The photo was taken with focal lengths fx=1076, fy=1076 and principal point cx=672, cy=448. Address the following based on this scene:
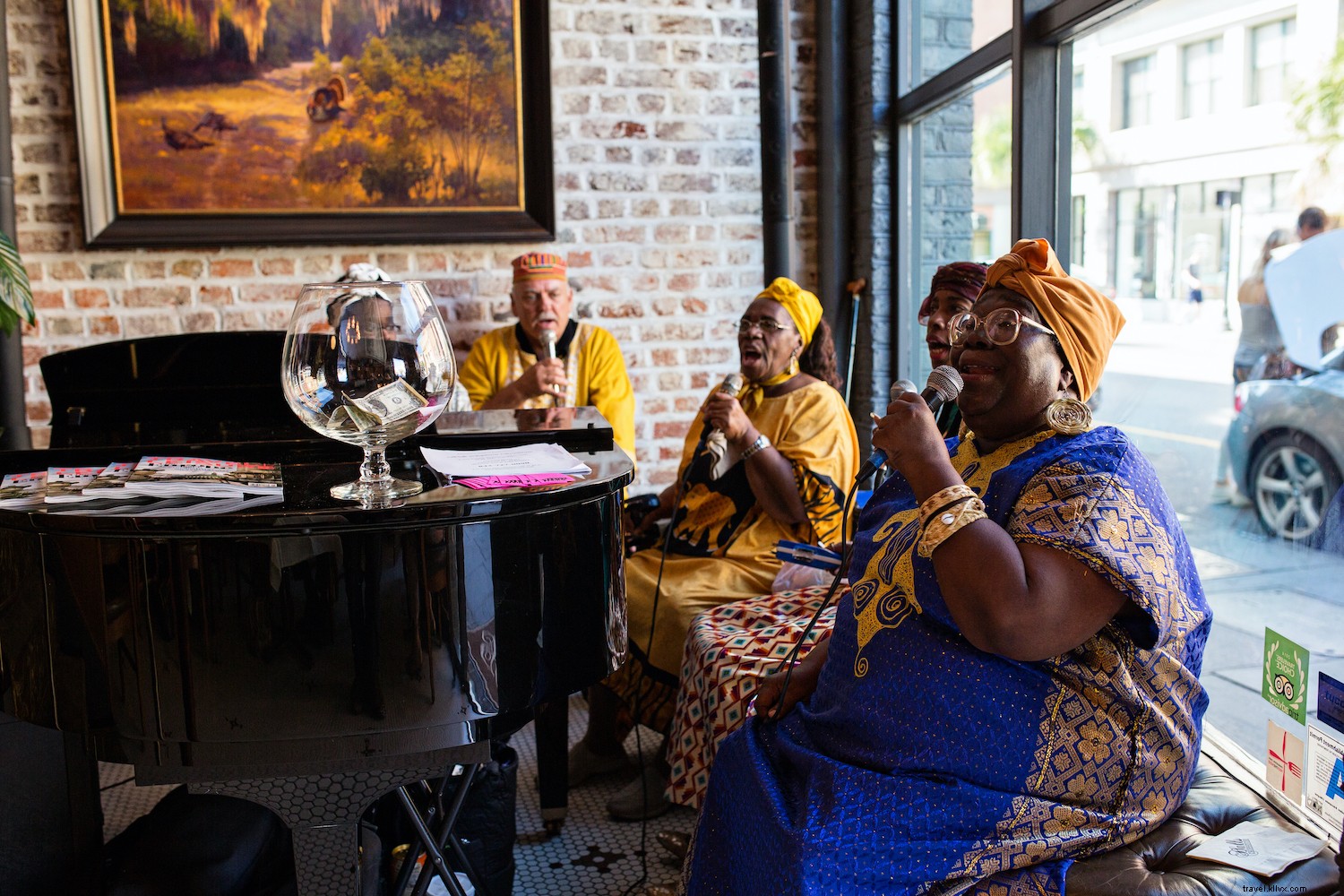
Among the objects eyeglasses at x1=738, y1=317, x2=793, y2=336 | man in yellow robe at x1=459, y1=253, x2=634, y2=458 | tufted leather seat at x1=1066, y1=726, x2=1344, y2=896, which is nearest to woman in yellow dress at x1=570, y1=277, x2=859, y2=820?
eyeglasses at x1=738, y1=317, x2=793, y2=336

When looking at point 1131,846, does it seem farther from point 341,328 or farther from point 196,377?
point 196,377

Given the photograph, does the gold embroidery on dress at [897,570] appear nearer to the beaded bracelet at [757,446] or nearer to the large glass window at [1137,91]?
the beaded bracelet at [757,446]

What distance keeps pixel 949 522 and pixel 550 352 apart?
8.10 feet

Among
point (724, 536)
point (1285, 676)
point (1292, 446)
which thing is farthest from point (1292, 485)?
point (724, 536)

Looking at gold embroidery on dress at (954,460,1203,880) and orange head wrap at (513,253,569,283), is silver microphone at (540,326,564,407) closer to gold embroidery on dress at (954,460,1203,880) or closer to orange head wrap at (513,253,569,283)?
orange head wrap at (513,253,569,283)

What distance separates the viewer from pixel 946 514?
1489 mm

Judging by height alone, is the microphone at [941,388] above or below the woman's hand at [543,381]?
above

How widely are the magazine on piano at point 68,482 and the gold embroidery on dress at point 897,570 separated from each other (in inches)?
47.0

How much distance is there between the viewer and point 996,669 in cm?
150

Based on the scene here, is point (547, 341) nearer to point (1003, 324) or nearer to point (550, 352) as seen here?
point (550, 352)

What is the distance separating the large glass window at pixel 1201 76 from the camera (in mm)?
2439

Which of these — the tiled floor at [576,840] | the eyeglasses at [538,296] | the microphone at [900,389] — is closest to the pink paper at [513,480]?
the microphone at [900,389]

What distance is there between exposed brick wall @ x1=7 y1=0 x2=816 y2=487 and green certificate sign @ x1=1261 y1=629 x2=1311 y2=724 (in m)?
2.61

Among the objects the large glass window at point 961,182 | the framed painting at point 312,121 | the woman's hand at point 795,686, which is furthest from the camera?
the framed painting at point 312,121
